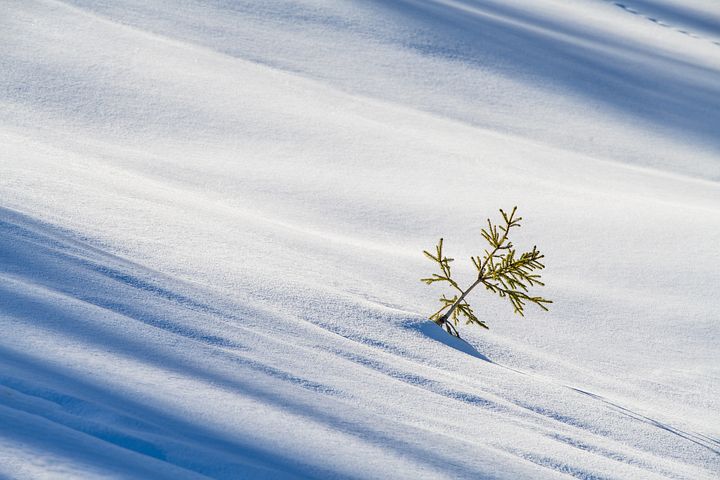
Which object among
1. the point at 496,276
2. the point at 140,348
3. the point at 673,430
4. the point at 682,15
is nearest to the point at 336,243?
the point at 496,276

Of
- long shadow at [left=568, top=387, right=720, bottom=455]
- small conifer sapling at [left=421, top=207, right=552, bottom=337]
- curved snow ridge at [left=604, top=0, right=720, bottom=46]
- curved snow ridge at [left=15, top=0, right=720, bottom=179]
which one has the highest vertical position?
curved snow ridge at [left=604, top=0, right=720, bottom=46]

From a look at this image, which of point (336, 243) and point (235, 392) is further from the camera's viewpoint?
point (336, 243)

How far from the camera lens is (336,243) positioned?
4453mm

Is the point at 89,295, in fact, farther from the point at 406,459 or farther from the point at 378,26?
the point at 378,26

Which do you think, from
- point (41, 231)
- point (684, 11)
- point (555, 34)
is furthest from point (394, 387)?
point (684, 11)

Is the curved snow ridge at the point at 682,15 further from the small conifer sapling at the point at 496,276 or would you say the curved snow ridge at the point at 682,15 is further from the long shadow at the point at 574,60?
the small conifer sapling at the point at 496,276

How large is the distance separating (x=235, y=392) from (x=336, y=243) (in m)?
2.29

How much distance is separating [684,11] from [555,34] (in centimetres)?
433

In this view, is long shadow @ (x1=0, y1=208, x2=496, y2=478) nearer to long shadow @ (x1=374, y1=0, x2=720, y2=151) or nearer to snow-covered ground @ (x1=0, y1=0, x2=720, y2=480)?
snow-covered ground @ (x1=0, y1=0, x2=720, y2=480)

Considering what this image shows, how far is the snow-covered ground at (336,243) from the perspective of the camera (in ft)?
6.96

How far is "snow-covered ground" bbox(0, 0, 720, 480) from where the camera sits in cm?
212

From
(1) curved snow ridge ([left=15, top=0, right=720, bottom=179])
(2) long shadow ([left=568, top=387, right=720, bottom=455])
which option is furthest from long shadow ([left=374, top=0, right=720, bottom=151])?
(2) long shadow ([left=568, top=387, right=720, bottom=455])

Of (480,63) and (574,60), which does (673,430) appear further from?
(574,60)

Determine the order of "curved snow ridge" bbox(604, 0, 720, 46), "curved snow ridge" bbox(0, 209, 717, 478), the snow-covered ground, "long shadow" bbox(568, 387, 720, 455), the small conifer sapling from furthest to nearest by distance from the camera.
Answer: "curved snow ridge" bbox(604, 0, 720, 46)
the small conifer sapling
"long shadow" bbox(568, 387, 720, 455)
the snow-covered ground
"curved snow ridge" bbox(0, 209, 717, 478)
